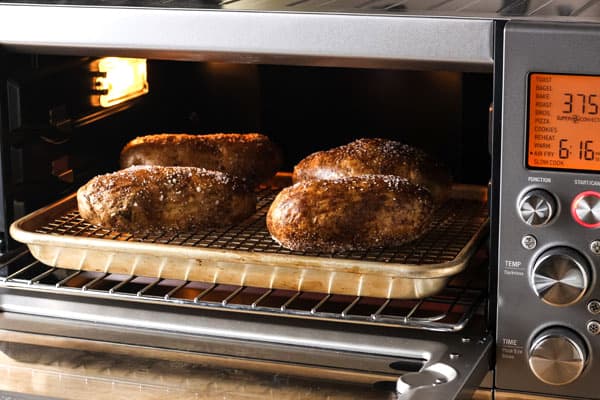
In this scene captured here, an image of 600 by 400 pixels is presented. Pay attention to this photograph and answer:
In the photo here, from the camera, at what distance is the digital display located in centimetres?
119

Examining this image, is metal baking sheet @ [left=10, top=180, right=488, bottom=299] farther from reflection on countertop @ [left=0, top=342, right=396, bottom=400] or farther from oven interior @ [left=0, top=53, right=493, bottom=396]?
reflection on countertop @ [left=0, top=342, right=396, bottom=400]

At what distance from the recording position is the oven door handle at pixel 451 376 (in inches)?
45.6

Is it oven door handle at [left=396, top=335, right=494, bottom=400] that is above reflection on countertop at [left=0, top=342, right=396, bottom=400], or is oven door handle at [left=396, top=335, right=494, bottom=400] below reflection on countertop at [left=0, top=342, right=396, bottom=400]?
above

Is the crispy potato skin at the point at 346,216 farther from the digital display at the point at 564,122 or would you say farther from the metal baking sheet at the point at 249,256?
the digital display at the point at 564,122

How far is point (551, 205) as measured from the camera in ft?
4.01

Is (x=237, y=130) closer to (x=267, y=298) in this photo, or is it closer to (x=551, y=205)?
(x=267, y=298)

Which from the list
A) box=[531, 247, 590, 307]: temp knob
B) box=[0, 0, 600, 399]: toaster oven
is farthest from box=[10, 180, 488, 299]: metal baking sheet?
box=[531, 247, 590, 307]: temp knob

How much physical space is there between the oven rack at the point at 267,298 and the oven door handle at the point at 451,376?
3 cm

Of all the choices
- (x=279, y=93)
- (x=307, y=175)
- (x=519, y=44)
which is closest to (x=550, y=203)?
(x=519, y=44)

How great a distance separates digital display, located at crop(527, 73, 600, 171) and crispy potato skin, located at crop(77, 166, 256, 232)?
0.50 meters

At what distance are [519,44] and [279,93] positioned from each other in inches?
26.8

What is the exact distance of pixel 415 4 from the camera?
1.38 m

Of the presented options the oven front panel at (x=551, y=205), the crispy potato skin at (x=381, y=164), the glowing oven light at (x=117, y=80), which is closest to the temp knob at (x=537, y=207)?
the oven front panel at (x=551, y=205)

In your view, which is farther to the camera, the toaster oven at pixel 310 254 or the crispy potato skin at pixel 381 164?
the crispy potato skin at pixel 381 164
